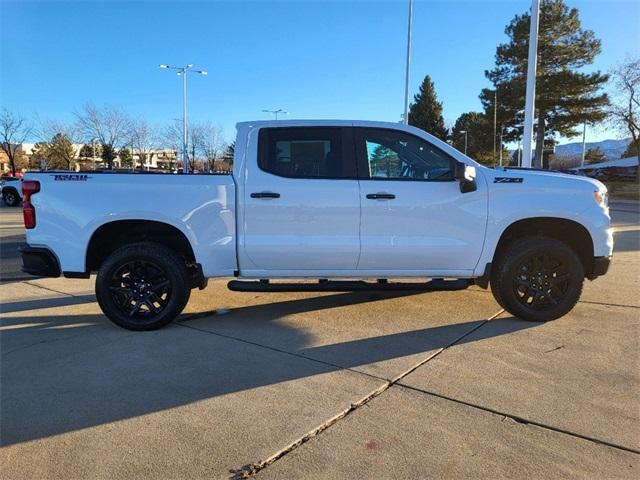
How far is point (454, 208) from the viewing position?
4840mm

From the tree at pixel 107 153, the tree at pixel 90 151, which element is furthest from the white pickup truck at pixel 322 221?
the tree at pixel 90 151

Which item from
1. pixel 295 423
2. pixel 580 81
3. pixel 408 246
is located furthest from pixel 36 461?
pixel 580 81

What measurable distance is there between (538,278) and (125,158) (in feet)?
194

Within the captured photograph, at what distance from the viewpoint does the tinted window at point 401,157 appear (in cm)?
488

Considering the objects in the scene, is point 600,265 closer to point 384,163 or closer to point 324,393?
point 384,163

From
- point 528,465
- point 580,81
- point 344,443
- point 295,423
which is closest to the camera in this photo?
point 528,465

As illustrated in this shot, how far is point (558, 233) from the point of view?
5234mm

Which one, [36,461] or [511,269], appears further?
[511,269]

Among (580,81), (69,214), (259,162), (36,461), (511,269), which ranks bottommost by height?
(36,461)

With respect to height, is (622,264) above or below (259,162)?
below

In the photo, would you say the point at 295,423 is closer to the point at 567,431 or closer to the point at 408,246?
the point at 567,431

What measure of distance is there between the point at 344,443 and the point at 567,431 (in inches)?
53.2

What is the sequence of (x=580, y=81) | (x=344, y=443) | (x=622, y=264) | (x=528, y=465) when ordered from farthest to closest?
(x=580, y=81), (x=622, y=264), (x=344, y=443), (x=528, y=465)

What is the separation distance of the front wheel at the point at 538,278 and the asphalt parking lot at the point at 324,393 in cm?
19
